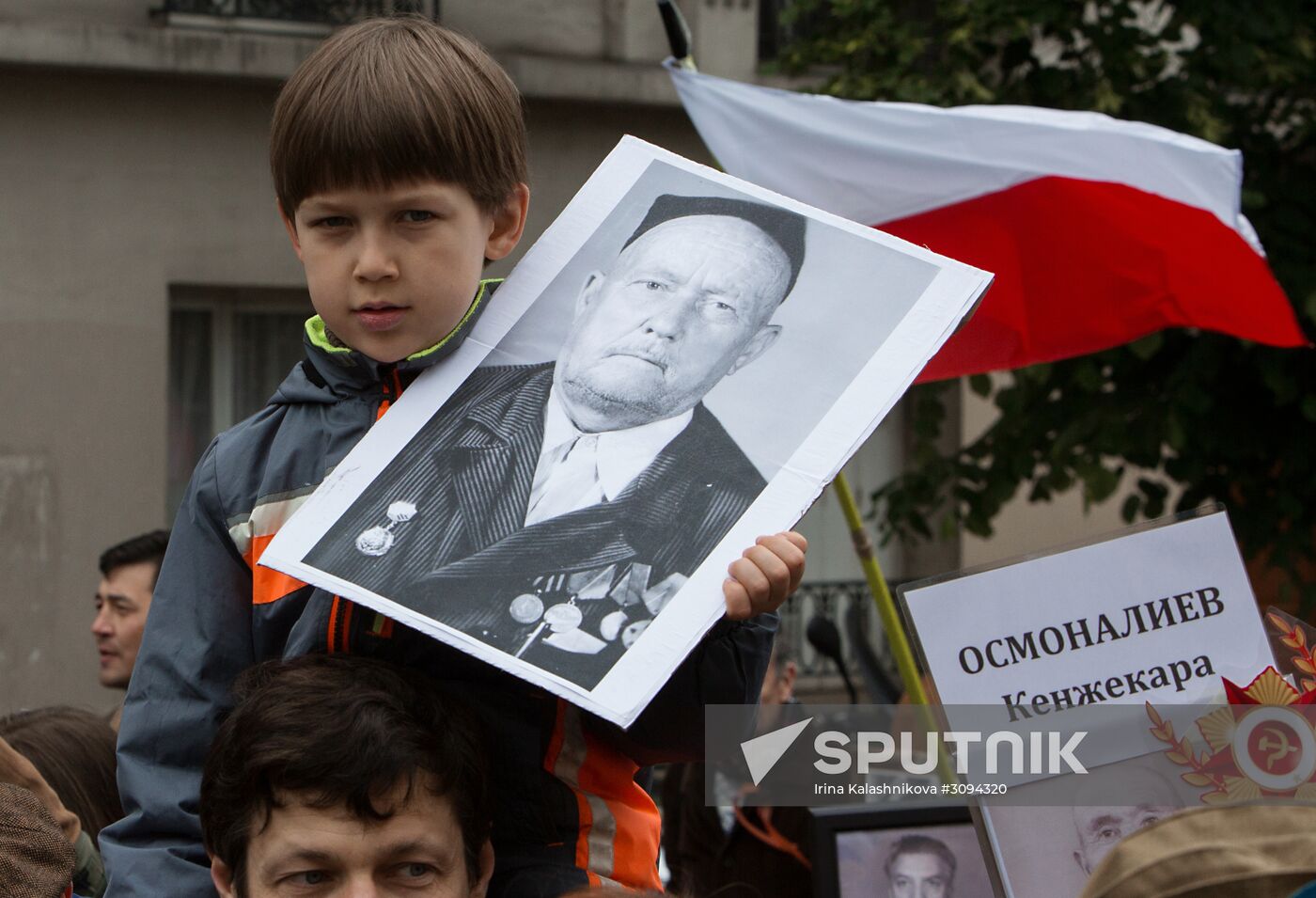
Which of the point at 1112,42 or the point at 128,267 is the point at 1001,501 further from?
the point at 128,267

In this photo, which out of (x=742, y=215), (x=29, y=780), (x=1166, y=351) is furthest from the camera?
(x=1166, y=351)

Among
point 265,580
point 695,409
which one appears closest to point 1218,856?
point 695,409

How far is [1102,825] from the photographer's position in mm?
1858

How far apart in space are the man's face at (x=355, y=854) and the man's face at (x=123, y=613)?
3.30 m

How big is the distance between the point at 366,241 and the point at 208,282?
8.50 meters

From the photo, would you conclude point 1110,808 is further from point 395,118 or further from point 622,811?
point 395,118

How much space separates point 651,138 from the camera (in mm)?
11008

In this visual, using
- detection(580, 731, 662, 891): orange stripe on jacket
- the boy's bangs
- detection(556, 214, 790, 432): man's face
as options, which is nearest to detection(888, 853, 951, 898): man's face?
detection(580, 731, 662, 891): orange stripe on jacket

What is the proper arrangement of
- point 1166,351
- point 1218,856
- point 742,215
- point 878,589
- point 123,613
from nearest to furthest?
point 1218,856 → point 742,215 → point 878,589 → point 123,613 → point 1166,351

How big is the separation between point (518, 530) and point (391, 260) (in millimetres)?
355

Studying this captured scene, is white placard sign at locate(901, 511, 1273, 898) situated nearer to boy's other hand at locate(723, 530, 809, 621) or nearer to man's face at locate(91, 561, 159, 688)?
boy's other hand at locate(723, 530, 809, 621)

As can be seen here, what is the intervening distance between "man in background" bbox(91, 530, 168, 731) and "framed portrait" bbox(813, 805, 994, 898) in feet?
8.44

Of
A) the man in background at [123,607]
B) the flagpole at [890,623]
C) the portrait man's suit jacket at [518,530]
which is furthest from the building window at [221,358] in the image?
the portrait man's suit jacket at [518,530]

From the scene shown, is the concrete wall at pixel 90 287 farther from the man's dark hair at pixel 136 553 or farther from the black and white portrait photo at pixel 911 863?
the black and white portrait photo at pixel 911 863
